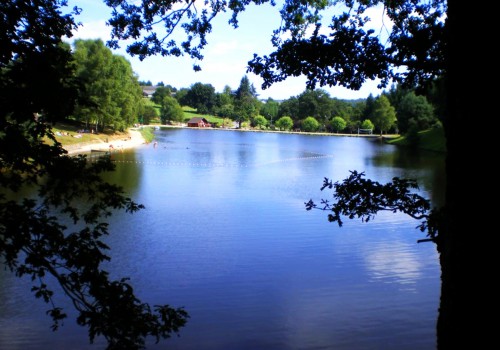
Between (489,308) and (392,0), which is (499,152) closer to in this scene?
(489,308)

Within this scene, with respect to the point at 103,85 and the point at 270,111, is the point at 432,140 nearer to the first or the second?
the point at 103,85

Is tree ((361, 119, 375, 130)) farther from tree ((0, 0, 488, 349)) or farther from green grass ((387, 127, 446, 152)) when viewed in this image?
tree ((0, 0, 488, 349))

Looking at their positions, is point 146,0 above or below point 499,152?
above

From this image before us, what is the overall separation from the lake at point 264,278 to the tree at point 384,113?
221ft

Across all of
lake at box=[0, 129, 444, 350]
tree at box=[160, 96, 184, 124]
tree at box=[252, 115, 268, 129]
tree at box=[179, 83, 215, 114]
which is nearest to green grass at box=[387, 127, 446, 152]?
lake at box=[0, 129, 444, 350]

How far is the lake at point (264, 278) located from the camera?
8102 mm

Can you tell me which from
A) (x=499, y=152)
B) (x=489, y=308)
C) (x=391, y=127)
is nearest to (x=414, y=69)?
(x=499, y=152)

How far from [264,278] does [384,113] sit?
7968 centimetres

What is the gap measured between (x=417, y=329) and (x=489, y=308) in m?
6.84

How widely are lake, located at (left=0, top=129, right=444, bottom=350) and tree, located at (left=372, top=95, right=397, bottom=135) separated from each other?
6744 cm

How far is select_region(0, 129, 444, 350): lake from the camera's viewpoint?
8.10 meters

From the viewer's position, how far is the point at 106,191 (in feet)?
15.8

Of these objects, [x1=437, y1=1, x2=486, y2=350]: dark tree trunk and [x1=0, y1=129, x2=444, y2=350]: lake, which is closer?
[x1=437, y1=1, x2=486, y2=350]: dark tree trunk

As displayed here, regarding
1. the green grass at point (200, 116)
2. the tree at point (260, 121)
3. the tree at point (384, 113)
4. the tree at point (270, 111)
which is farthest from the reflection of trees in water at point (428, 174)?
the green grass at point (200, 116)
